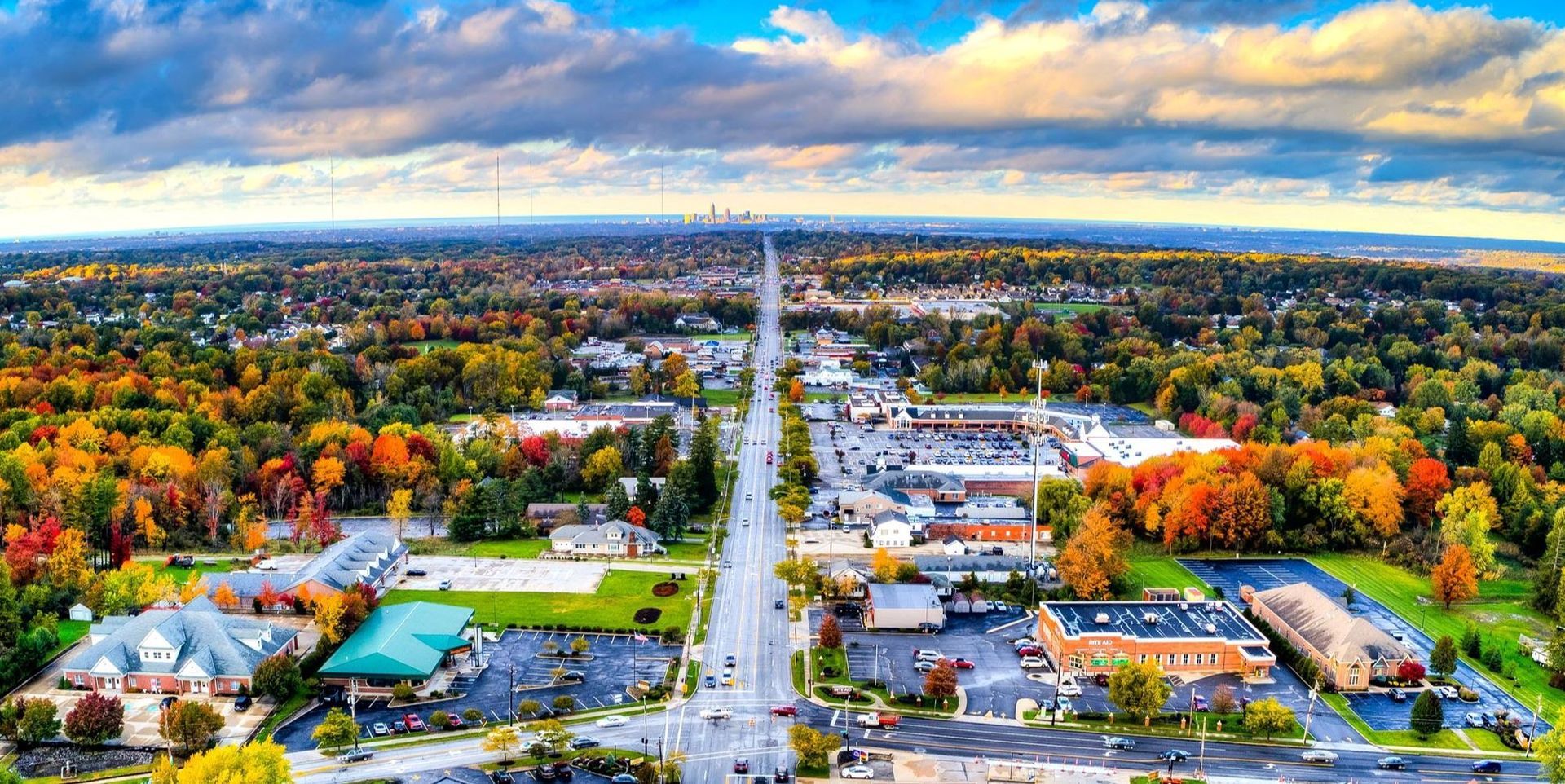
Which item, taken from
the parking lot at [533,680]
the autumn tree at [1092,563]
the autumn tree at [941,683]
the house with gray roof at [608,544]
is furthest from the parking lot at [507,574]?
the autumn tree at [1092,563]

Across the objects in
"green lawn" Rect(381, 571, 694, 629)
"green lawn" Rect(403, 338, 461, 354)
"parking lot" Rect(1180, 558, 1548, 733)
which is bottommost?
"parking lot" Rect(1180, 558, 1548, 733)

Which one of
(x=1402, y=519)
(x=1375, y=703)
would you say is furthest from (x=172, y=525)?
(x=1402, y=519)

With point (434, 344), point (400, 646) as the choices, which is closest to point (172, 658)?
point (400, 646)

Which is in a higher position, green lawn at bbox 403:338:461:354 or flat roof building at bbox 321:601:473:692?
green lawn at bbox 403:338:461:354

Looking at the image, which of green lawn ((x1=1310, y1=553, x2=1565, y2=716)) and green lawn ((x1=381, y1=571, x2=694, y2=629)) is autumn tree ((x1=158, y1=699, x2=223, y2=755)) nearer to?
green lawn ((x1=381, y1=571, x2=694, y2=629))

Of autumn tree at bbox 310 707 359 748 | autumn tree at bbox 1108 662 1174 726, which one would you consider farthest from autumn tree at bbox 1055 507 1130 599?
autumn tree at bbox 310 707 359 748

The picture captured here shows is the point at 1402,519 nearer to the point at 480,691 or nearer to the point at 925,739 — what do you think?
the point at 925,739

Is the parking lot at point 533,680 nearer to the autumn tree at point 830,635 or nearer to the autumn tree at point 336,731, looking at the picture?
the autumn tree at point 336,731
